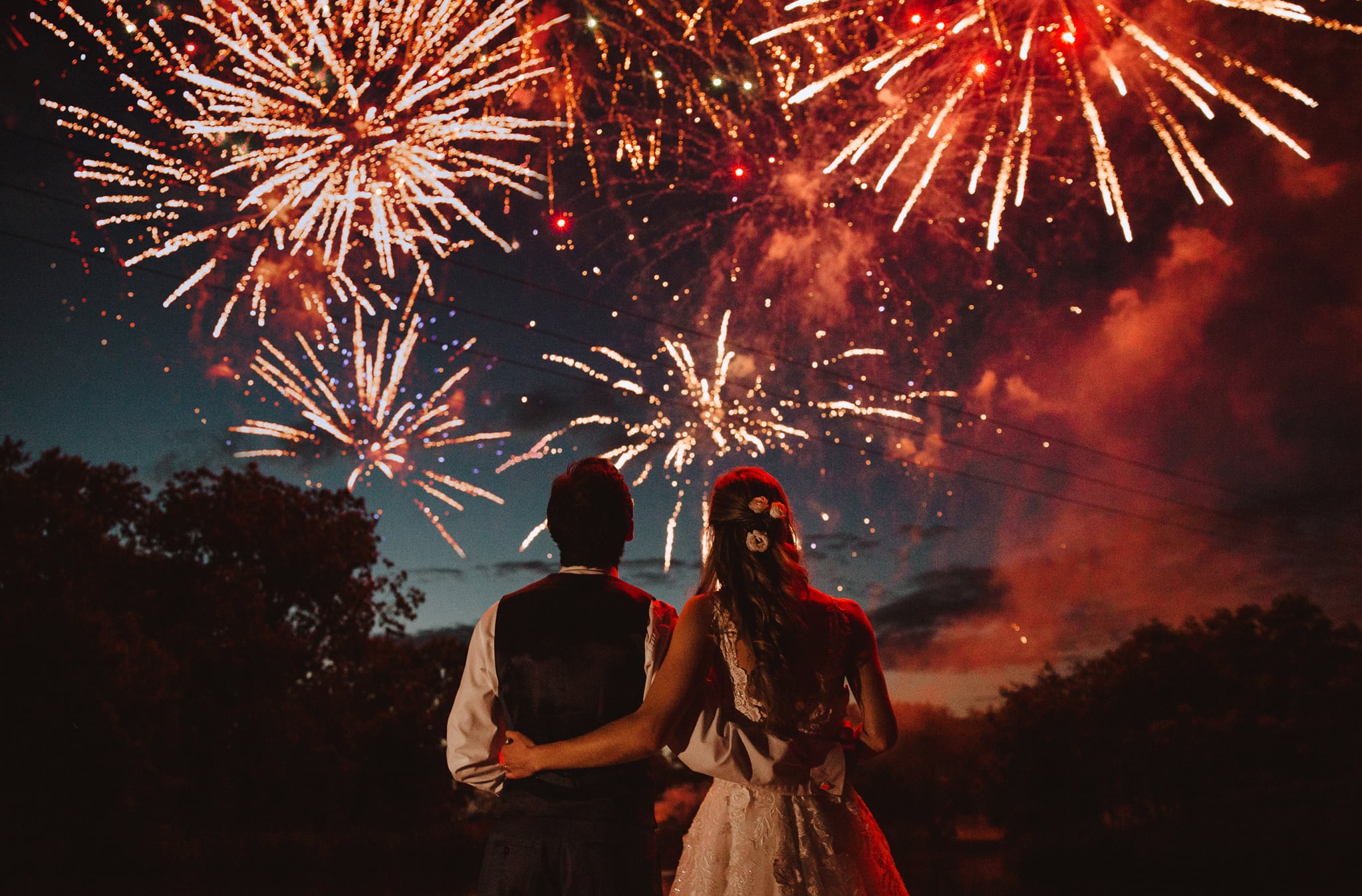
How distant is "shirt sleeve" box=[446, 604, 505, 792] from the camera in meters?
3.09

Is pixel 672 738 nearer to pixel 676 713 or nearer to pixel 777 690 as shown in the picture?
pixel 676 713

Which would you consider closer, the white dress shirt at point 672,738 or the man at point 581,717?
the man at point 581,717

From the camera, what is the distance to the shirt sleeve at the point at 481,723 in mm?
3092

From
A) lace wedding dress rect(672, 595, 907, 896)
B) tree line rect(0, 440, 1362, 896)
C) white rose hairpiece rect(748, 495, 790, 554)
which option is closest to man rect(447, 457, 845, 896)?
lace wedding dress rect(672, 595, 907, 896)

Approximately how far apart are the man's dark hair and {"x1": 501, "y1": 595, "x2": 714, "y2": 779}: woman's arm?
394mm

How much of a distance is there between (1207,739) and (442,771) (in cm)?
2968

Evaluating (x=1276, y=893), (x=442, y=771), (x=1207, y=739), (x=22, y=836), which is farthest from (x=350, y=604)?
(x=1207, y=739)

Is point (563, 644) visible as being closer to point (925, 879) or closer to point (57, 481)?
point (57, 481)

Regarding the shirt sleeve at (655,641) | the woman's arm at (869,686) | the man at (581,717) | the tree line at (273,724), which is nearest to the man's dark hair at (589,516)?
the man at (581,717)

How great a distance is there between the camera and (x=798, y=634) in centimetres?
314

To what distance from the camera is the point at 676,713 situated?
285 centimetres

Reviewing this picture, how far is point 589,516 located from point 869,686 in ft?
3.63

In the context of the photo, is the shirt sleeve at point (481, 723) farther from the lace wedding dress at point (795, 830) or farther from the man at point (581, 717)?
the lace wedding dress at point (795, 830)

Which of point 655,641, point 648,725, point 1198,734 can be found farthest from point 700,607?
point 1198,734
